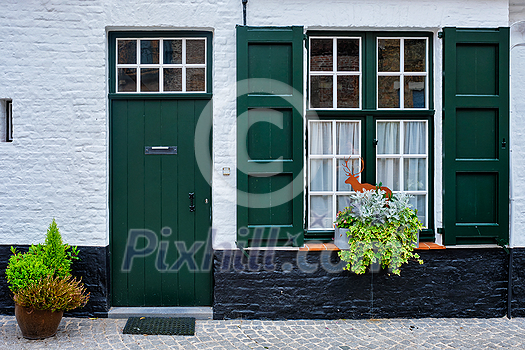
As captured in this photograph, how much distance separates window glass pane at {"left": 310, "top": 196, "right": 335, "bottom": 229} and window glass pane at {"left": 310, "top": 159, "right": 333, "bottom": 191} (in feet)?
0.38

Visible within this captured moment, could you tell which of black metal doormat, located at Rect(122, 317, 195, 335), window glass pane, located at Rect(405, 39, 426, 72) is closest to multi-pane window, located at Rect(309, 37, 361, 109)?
window glass pane, located at Rect(405, 39, 426, 72)

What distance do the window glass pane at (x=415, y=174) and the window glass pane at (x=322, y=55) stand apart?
134 cm

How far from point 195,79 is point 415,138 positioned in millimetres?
2452

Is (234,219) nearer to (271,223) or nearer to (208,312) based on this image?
(271,223)

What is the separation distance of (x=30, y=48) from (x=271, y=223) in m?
3.02

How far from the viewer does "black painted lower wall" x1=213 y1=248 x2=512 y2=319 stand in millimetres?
3965

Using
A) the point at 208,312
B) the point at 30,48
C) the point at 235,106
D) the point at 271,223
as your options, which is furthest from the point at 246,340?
the point at 30,48

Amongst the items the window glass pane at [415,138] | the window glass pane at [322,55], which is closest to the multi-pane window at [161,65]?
the window glass pane at [322,55]

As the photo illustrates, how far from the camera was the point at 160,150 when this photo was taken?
4.05 metres

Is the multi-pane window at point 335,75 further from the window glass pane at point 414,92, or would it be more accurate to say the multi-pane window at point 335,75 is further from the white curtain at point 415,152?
the white curtain at point 415,152

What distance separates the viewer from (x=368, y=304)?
3992 millimetres

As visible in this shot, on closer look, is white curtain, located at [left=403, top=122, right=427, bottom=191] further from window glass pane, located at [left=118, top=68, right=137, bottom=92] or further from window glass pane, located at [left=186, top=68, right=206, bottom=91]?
window glass pane, located at [left=118, top=68, right=137, bottom=92]

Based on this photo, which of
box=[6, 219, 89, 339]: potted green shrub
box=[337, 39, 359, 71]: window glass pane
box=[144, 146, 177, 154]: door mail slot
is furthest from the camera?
box=[337, 39, 359, 71]: window glass pane

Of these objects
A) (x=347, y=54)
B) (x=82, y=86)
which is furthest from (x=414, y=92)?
(x=82, y=86)
